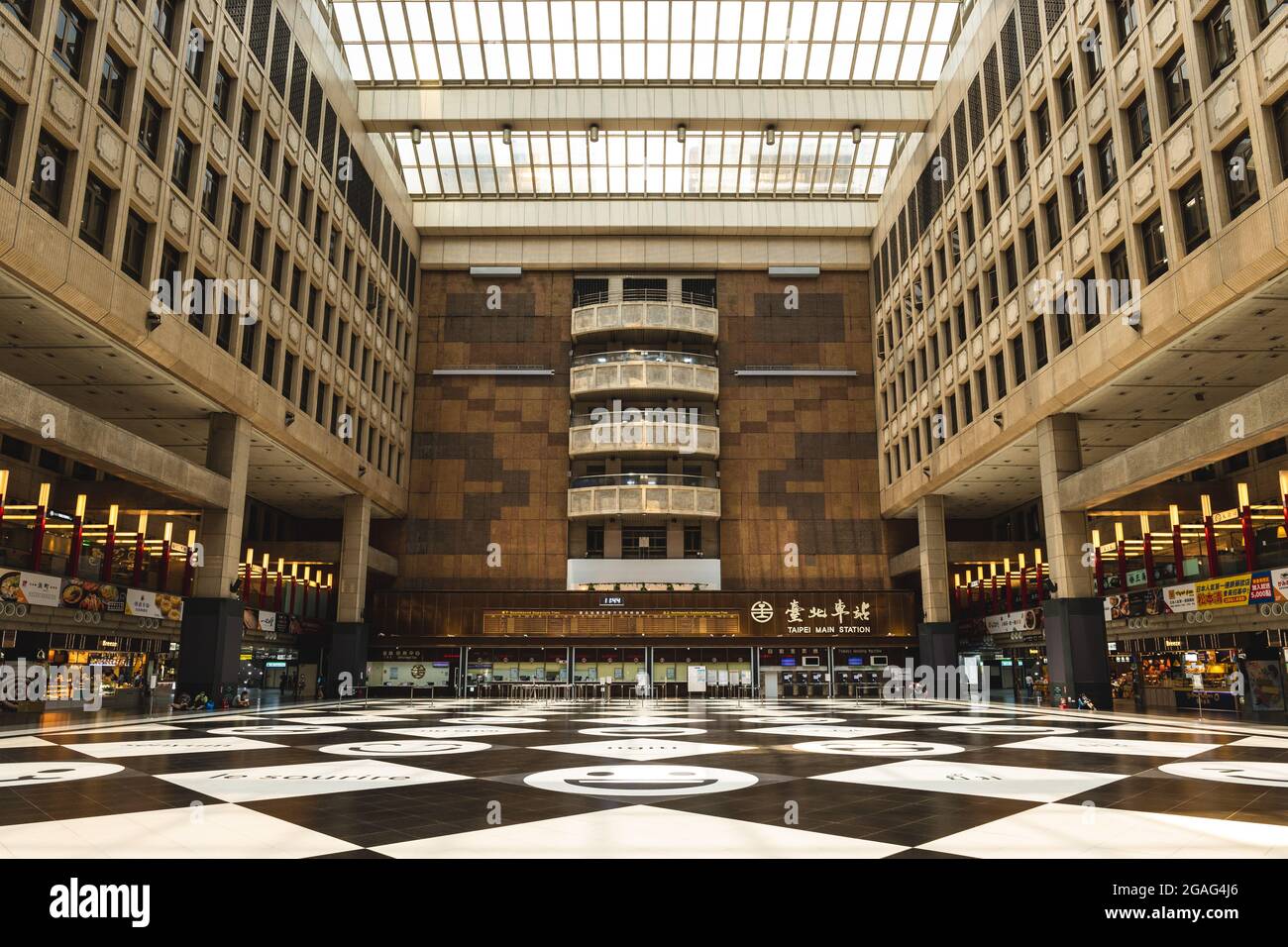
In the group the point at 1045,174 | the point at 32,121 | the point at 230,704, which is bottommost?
the point at 230,704

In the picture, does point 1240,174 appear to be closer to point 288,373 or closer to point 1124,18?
point 1124,18

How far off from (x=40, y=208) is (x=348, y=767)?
15.9 meters

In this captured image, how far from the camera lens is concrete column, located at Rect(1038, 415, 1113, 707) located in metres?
27.8

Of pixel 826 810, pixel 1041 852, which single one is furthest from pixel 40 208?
pixel 1041 852

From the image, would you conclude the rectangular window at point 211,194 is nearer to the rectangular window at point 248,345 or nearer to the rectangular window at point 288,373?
the rectangular window at point 248,345

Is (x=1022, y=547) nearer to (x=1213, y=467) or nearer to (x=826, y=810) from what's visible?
(x=1213, y=467)

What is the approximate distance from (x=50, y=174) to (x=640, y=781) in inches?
795

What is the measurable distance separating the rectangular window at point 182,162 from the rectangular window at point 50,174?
16.1 ft

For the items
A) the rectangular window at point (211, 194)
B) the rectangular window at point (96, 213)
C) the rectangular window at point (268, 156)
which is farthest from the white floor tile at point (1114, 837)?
the rectangular window at point (268, 156)

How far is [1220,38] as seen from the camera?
21.0 metres

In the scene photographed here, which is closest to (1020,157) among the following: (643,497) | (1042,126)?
(1042,126)

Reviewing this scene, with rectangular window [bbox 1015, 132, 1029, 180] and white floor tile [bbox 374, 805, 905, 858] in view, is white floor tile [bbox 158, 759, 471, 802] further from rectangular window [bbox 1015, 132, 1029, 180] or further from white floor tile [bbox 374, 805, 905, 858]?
rectangular window [bbox 1015, 132, 1029, 180]

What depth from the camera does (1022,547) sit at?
4222 cm

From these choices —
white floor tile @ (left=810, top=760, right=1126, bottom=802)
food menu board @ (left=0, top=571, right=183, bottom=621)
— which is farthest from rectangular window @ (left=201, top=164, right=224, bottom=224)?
white floor tile @ (left=810, top=760, right=1126, bottom=802)
